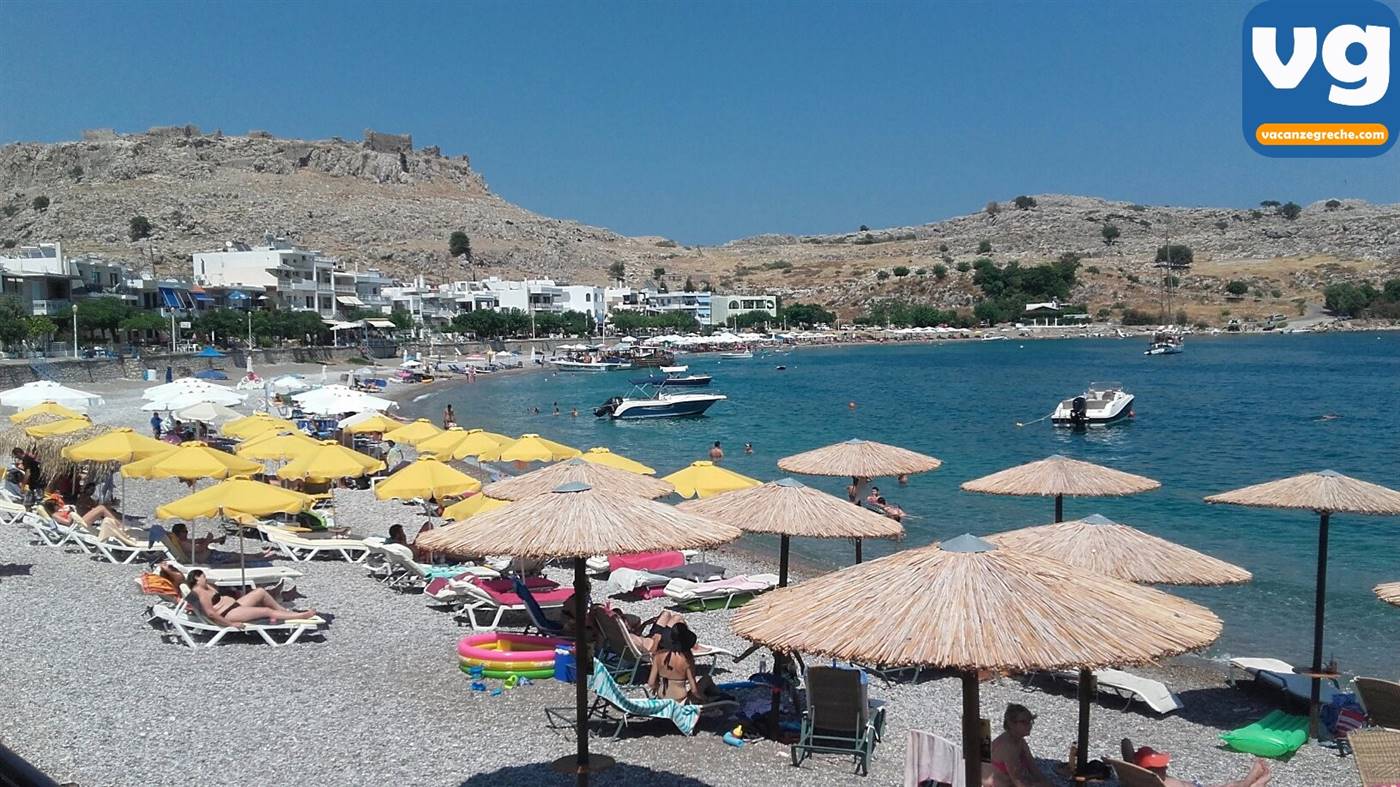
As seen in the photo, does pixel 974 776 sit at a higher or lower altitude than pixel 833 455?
lower

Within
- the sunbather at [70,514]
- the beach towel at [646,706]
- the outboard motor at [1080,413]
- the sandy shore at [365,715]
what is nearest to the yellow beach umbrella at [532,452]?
the sunbather at [70,514]

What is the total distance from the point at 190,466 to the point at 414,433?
26.6ft

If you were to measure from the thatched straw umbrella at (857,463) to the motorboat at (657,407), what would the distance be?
35385 millimetres

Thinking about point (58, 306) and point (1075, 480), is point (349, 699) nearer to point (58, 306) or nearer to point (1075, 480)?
point (1075, 480)

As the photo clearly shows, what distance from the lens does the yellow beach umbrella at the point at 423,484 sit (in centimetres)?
1356

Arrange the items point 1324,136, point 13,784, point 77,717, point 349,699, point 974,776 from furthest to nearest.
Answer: point 1324,136 → point 349,699 → point 77,717 → point 974,776 → point 13,784

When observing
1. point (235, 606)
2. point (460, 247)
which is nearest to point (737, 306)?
point (460, 247)

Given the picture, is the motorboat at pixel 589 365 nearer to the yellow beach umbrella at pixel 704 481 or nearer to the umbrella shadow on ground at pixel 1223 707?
the yellow beach umbrella at pixel 704 481

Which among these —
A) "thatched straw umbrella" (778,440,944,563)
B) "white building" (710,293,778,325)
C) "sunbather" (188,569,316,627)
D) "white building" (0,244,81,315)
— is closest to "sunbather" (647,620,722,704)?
"thatched straw umbrella" (778,440,944,563)

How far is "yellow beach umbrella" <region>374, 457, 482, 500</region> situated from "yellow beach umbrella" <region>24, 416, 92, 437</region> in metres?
6.36

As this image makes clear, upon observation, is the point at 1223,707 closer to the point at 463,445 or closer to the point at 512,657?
the point at 512,657

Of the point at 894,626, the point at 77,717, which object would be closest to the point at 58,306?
the point at 77,717

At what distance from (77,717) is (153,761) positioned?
1.19 metres

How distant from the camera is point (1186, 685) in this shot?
10766 millimetres
